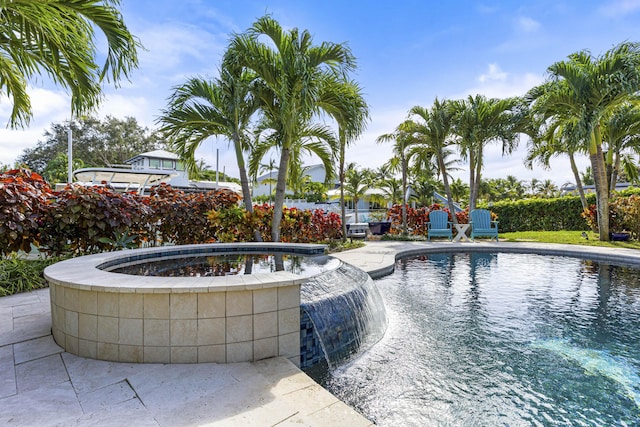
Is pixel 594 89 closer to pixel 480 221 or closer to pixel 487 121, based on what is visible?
pixel 487 121

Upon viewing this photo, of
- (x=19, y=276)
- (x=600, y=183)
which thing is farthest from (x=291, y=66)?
(x=600, y=183)

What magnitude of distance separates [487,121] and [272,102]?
27.9 ft

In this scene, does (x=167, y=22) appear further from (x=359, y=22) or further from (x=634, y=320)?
(x=634, y=320)

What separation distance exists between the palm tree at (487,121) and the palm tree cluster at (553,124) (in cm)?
3

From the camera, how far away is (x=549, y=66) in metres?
10.5

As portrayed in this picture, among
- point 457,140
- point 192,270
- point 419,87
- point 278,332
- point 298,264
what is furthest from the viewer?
point 457,140

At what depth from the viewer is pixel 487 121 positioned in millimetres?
12156

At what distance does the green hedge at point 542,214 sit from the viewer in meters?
14.7

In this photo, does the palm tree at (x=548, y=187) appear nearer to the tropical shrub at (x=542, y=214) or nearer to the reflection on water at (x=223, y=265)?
the tropical shrub at (x=542, y=214)

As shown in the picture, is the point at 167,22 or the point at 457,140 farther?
the point at 457,140

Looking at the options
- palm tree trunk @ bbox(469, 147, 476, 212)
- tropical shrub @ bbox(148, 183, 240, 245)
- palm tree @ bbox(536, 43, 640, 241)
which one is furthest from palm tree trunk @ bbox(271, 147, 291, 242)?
palm tree @ bbox(536, 43, 640, 241)

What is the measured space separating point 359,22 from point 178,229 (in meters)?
6.94

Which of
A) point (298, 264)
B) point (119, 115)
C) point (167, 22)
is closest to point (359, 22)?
point (167, 22)

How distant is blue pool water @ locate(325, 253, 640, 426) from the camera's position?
224cm
